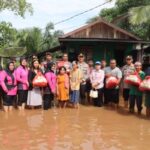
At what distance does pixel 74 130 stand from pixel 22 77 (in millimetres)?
3596

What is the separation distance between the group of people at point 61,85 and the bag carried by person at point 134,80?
0.23 metres

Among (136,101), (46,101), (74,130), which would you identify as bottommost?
(74,130)

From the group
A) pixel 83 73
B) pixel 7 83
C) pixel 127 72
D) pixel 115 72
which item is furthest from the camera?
pixel 83 73

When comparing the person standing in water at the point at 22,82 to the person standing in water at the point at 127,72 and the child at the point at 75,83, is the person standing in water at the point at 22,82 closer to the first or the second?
the child at the point at 75,83

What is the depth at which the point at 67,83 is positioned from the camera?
14.2 m

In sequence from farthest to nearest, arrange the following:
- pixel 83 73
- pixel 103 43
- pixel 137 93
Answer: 1. pixel 103 43
2. pixel 83 73
3. pixel 137 93

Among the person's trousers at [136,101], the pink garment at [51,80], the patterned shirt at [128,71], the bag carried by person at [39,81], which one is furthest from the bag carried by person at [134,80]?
the bag carried by person at [39,81]

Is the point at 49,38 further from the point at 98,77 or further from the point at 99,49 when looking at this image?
the point at 98,77

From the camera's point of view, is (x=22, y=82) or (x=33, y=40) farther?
(x=33, y=40)

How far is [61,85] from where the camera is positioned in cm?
1418

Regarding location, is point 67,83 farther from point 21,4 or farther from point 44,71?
point 21,4

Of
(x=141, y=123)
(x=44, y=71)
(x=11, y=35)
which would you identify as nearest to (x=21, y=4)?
(x=11, y=35)

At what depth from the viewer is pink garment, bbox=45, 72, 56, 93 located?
45.5 ft

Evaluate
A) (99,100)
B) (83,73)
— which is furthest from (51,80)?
(99,100)
